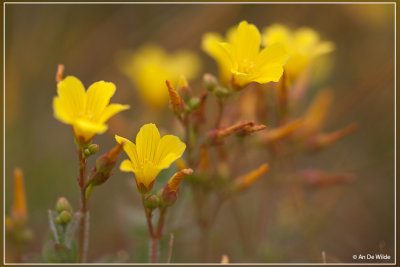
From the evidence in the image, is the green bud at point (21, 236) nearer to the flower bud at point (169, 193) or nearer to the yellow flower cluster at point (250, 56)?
the flower bud at point (169, 193)

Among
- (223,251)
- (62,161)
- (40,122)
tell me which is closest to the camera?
(223,251)

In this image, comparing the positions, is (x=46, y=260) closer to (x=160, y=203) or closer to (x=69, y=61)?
(x=160, y=203)

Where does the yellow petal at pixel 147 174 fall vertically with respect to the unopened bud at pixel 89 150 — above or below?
below

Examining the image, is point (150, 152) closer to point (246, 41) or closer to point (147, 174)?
point (147, 174)

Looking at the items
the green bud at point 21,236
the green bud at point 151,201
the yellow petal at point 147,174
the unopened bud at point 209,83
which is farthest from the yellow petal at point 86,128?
the green bud at point 21,236

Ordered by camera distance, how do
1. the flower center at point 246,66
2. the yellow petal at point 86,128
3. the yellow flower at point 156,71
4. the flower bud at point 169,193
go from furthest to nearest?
the yellow flower at point 156,71 < the flower center at point 246,66 < the flower bud at point 169,193 < the yellow petal at point 86,128

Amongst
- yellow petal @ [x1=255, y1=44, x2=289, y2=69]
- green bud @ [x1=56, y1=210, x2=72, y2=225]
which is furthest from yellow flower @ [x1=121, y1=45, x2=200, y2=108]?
green bud @ [x1=56, y1=210, x2=72, y2=225]

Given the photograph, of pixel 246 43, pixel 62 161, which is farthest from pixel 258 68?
pixel 62 161
